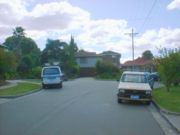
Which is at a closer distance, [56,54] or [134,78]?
[134,78]

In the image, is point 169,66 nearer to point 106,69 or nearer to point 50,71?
point 50,71

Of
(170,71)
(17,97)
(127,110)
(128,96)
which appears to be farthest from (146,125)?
(170,71)

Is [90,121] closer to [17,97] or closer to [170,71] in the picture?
[17,97]

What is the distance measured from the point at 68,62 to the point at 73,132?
228 ft

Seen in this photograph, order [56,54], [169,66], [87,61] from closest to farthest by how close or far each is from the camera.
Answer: [169,66] → [56,54] → [87,61]

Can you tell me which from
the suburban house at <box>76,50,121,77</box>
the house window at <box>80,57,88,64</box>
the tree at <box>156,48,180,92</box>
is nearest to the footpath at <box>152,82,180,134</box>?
the tree at <box>156,48,180,92</box>

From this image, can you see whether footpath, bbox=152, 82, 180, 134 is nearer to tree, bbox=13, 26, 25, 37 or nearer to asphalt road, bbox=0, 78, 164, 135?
asphalt road, bbox=0, 78, 164, 135

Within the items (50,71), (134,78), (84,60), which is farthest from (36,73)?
(134,78)

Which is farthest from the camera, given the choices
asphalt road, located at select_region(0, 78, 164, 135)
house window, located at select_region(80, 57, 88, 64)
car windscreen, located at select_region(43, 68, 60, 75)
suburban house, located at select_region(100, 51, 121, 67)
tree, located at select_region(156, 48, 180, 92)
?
suburban house, located at select_region(100, 51, 121, 67)

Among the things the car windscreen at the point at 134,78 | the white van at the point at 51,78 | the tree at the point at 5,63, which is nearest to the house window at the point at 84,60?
the tree at the point at 5,63

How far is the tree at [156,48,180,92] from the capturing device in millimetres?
32000

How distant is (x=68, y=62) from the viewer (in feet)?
269

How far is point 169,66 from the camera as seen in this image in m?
32.2

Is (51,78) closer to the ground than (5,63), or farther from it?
closer to the ground
